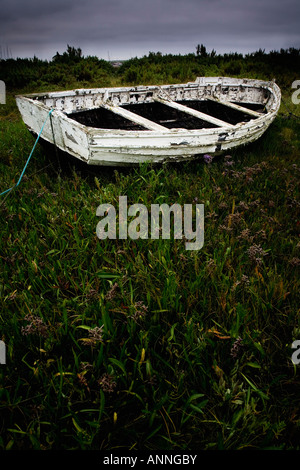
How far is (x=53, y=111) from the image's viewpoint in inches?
111

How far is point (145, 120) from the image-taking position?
3.65 m

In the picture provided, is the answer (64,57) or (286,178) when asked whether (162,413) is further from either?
(64,57)

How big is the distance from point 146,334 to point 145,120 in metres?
3.06

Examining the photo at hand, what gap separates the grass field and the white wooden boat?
0.61m

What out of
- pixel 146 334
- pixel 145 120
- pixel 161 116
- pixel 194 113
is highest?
pixel 161 116

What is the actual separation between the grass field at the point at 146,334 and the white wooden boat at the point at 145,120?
609 millimetres

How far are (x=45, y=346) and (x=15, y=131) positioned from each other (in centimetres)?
507

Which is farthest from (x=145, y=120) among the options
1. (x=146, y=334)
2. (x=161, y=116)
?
(x=146, y=334)

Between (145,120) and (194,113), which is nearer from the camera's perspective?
(145,120)

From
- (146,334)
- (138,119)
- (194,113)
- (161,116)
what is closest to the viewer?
(146,334)

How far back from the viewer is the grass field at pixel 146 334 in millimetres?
1166

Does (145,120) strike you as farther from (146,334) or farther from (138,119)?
(146,334)
